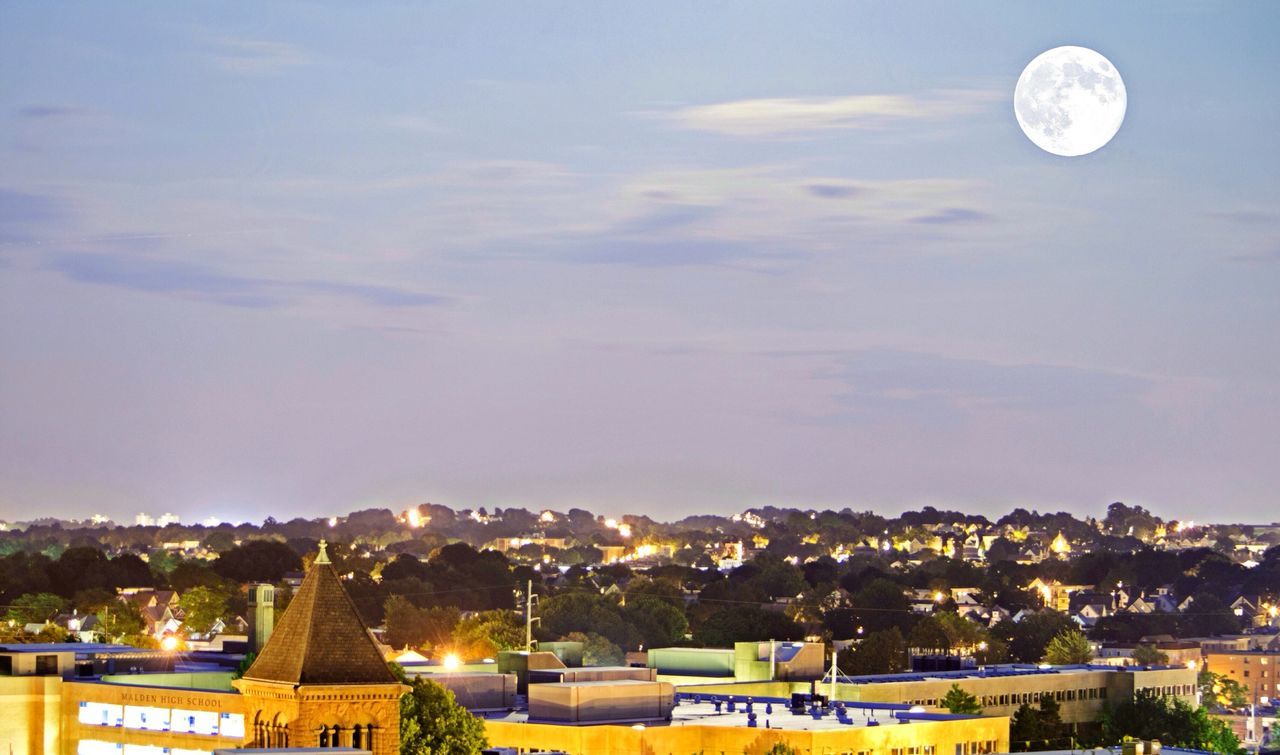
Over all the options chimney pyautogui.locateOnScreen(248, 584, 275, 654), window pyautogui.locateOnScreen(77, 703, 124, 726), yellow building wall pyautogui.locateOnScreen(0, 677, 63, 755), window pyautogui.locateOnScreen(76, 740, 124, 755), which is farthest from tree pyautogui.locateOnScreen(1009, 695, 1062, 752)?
yellow building wall pyautogui.locateOnScreen(0, 677, 63, 755)

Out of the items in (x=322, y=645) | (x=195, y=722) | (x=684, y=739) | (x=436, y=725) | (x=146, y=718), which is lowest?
(x=684, y=739)

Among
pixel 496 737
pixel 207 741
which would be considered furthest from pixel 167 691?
pixel 496 737

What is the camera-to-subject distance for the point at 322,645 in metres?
79.8

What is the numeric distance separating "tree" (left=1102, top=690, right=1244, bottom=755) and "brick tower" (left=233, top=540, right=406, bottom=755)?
103 metres

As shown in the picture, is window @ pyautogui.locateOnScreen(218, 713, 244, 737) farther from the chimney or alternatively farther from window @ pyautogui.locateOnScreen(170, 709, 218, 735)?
the chimney

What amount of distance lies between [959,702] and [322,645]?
270 ft

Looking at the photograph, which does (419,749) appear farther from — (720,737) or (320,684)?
(320,684)

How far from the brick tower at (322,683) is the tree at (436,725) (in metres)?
24.8

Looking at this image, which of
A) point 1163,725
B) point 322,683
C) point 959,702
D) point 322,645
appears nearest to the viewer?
point 322,683

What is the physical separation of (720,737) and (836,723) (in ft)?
24.3

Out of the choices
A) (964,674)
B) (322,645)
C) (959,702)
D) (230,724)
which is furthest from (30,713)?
(964,674)

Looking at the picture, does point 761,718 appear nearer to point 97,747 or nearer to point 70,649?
point 97,747

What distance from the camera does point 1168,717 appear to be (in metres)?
184

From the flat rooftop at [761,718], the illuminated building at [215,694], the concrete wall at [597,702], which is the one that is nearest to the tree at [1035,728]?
the flat rooftop at [761,718]
